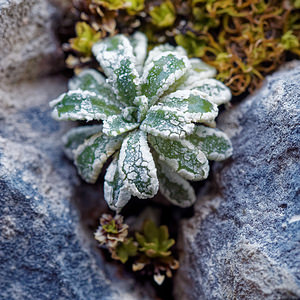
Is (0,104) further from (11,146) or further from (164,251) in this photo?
(164,251)

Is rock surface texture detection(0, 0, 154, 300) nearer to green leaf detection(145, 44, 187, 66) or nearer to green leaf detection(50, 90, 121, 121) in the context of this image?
green leaf detection(50, 90, 121, 121)

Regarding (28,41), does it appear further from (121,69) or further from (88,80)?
(121,69)

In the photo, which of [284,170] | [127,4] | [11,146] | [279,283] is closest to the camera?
[279,283]

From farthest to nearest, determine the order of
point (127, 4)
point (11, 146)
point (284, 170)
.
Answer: point (127, 4), point (11, 146), point (284, 170)

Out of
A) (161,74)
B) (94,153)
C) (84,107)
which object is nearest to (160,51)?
(161,74)

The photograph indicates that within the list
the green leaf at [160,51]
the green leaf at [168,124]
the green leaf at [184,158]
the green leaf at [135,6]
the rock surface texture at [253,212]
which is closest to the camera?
the rock surface texture at [253,212]

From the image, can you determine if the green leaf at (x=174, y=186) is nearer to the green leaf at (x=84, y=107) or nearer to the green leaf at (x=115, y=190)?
the green leaf at (x=115, y=190)

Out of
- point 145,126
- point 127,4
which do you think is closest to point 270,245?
point 145,126

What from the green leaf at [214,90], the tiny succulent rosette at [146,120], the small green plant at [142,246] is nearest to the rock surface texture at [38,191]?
the small green plant at [142,246]
